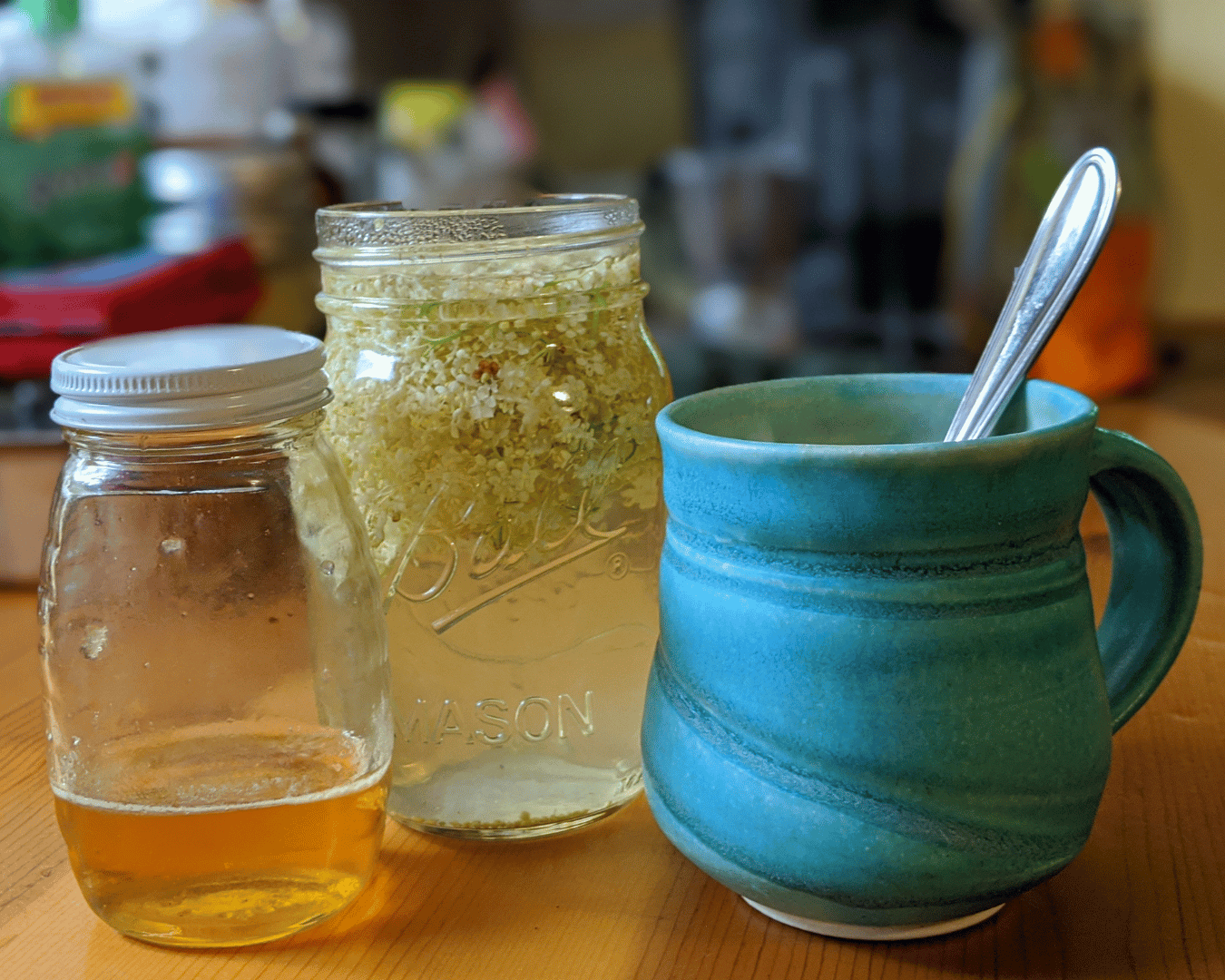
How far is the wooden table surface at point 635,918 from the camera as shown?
320mm

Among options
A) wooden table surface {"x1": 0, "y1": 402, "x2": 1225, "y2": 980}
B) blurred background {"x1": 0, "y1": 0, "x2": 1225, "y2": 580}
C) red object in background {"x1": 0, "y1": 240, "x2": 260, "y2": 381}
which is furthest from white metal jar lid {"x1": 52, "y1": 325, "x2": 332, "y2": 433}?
blurred background {"x1": 0, "y1": 0, "x2": 1225, "y2": 580}

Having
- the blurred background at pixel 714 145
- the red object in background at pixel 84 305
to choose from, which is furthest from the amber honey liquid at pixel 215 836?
the blurred background at pixel 714 145

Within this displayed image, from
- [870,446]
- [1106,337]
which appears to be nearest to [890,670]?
[870,446]

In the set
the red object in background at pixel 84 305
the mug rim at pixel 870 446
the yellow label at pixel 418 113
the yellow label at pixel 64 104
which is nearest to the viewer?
the mug rim at pixel 870 446

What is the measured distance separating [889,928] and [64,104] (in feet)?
3.26

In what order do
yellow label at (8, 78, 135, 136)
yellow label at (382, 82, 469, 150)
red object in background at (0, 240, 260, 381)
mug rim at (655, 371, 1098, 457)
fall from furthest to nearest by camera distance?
yellow label at (382, 82, 469, 150) < yellow label at (8, 78, 135, 136) < red object in background at (0, 240, 260, 381) < mug rim at (655, 371, 1098, 457)

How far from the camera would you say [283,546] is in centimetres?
35

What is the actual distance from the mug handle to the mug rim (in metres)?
0.03

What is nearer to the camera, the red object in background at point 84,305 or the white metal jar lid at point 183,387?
the white metal jar lid at point 183,387

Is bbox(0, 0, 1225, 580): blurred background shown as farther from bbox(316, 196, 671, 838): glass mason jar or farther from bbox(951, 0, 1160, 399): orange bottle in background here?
bbox(316, 196, 671, 838): glass mason jar

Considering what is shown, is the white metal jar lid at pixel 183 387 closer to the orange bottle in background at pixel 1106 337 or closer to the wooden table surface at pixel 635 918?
the wooden table surface at pixel 635 918

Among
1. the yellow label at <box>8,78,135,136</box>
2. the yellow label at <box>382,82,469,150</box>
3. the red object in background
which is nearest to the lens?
the red object in background

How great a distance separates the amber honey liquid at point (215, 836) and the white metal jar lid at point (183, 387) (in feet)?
0.30

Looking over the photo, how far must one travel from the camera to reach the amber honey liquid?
34 centimetres
